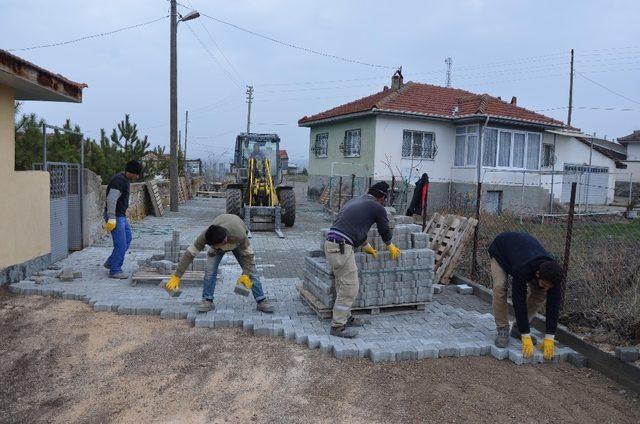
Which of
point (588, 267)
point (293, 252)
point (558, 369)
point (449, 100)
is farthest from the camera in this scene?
point (449, 100)

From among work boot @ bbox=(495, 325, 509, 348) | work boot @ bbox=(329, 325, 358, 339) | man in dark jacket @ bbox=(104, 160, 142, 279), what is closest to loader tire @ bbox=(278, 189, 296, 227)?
man in dark jacket @ bbox=(104, 160, 142, 279)

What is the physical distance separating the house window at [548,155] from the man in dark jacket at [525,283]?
60.7 ft

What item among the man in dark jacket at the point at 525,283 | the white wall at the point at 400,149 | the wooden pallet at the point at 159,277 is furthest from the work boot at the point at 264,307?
the white wall at the point at 400,149

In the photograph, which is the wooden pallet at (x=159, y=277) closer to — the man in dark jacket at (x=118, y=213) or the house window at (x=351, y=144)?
the man in dark jacket at (x=118, y=213)

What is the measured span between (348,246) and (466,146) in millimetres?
15715

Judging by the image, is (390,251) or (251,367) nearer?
(251,367)

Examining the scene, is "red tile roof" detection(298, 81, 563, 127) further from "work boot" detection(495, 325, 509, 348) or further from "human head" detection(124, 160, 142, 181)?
"work boot" detection(495, 325, 509, 348)

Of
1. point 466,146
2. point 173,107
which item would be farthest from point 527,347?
point 173,107

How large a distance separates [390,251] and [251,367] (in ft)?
6.97

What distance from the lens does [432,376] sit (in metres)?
4.80

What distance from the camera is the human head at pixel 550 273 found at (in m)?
4.79

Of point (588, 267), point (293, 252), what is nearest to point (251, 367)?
point (588, 267)

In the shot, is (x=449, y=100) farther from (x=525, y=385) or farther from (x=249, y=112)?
(x=249, y=112)

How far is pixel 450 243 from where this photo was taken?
324 inches
